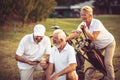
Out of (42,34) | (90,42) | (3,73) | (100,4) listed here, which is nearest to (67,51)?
(42,34)

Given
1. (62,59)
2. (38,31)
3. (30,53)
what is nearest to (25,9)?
(30,53)

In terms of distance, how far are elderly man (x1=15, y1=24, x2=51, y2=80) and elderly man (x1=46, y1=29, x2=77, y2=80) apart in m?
0.70

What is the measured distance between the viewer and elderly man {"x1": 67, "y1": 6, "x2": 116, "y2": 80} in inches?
323

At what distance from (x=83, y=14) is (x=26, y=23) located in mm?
20024

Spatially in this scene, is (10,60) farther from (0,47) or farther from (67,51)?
(67,51)

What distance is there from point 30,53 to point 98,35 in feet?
4.97

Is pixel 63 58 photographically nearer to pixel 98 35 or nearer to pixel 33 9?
pixel 98 35

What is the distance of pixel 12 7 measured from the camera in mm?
26984

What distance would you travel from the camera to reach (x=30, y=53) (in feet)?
25.0

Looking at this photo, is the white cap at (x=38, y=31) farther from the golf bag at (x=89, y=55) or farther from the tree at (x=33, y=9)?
the tree at (x=33, y=9)

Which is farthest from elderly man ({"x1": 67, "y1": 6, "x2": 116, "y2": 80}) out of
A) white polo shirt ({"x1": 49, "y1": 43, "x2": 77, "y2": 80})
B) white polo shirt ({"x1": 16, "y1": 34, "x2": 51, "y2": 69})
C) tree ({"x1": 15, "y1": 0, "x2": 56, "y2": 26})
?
tree ({"x1": 15, "y1": 0, "x2": 56, "y2": 26})

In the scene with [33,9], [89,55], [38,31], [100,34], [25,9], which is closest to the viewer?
[38,31]

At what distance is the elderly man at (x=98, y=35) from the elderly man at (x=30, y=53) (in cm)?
86

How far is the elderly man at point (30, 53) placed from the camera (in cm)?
748
